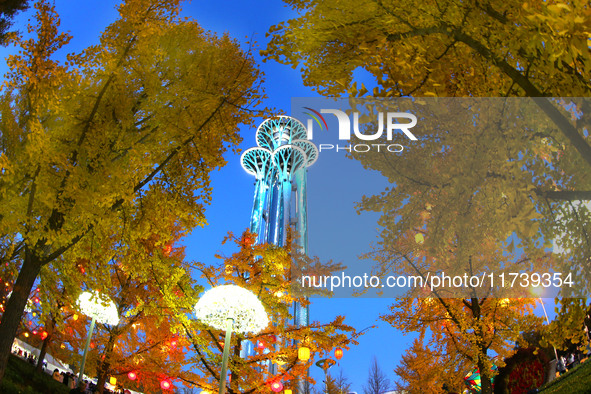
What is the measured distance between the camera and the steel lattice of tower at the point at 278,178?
4116 cm

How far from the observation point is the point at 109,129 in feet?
23.9

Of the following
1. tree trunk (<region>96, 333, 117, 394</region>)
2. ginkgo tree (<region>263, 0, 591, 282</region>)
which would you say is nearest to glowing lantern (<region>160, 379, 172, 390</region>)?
tree trunk (<region>96, 333, 117, 394</region>)

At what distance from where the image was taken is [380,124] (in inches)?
218

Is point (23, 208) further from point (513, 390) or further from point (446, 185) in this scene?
point (513, 390)

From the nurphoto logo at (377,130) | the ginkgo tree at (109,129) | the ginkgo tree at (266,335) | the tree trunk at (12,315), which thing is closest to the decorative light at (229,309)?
the ginkgo tree at (266,335)

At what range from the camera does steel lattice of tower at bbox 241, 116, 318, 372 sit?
4116cm

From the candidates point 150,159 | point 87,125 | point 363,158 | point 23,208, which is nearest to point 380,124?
point 363,158

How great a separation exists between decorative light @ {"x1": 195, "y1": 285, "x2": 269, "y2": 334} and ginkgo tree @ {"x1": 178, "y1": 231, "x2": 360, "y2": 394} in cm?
82

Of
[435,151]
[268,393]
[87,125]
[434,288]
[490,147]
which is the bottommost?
[268,393]

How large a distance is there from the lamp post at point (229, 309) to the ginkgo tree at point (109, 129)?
4.93 ft

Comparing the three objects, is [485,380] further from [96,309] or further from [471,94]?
[96,309]

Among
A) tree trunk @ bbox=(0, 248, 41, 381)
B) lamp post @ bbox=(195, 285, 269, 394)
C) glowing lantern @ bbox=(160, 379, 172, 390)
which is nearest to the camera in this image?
tree trunk @ bbox=(0, 248, 41, 381)

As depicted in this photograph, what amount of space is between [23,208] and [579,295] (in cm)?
860

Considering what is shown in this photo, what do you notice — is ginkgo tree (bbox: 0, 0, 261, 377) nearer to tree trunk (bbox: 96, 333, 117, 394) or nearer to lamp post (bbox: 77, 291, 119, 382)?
lamp post (bbox: 77, 291, 119, 382)
